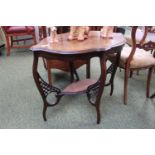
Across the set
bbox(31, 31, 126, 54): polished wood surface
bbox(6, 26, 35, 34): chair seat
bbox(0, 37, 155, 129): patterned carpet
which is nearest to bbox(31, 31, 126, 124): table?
bbox(31, 31, 126, 54): polished wood surface

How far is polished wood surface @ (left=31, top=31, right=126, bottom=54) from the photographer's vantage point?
137 cm

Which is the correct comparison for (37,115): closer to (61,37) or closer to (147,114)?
(61,37)

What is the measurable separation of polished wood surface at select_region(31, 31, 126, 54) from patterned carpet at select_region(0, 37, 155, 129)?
2.38 feet

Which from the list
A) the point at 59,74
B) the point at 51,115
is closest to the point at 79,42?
the point at 51,115

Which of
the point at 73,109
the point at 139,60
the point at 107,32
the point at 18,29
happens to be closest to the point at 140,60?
the point at 139,60

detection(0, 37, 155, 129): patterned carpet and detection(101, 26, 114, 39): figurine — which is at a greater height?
detection(101, 26, 114, 39): figurine

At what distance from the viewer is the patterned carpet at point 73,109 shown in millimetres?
1707

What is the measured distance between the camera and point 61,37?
177 cm

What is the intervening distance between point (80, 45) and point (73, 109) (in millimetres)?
753

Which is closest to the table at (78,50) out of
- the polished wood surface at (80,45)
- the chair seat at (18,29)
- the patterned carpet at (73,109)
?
the polished wood surface at (80,45)

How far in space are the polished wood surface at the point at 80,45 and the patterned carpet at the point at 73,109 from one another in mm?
725

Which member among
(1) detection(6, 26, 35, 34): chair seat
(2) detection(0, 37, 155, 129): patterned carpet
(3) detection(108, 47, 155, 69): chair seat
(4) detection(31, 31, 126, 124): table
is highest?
(1) detection(6, 26, 35, 34): chair seat

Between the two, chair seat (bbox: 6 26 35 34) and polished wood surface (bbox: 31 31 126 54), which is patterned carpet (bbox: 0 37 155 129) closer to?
polished wood surface (bbox: 31 31 126 54)
